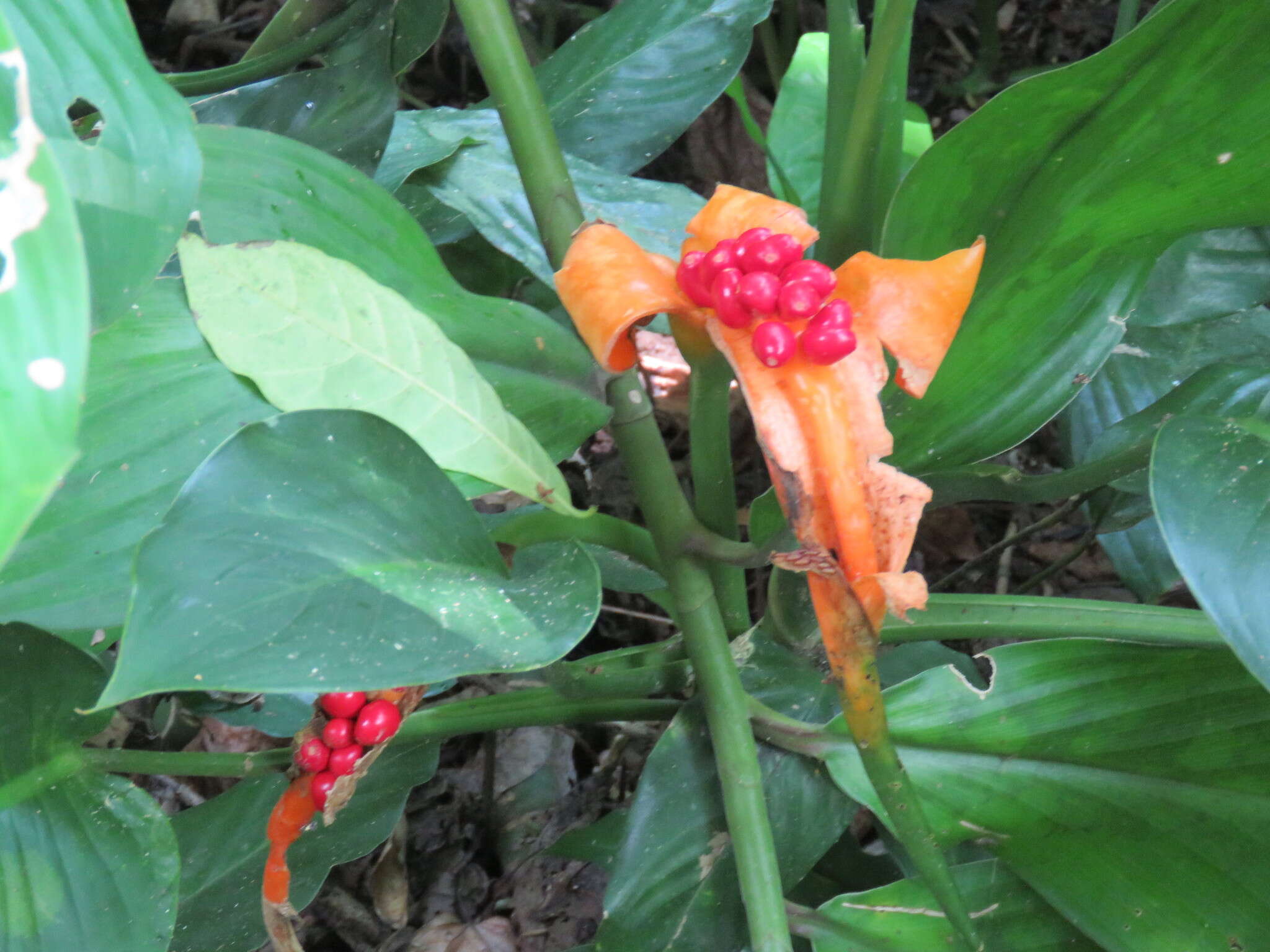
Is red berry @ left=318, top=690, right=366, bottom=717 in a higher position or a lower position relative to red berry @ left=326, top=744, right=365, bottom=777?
higher

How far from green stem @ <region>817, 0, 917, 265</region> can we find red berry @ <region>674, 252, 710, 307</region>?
0.17 metres

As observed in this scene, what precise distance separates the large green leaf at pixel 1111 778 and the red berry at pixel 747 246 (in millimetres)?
301

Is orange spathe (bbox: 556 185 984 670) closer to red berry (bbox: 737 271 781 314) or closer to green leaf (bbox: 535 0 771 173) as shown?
red berry (bbox: 737 271 781 314)

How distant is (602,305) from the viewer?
0.41m

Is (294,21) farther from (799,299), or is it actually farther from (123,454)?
(799,299)

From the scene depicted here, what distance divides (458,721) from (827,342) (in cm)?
36

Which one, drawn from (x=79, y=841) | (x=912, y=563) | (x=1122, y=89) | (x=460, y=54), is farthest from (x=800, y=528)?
(x=460, y=54)

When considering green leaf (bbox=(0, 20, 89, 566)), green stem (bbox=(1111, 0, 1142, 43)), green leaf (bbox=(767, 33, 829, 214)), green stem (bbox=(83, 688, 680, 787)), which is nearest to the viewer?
green leaf (bbox=(0, 20, 89, 566))

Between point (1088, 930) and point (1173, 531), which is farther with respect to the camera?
point (1088, 930)

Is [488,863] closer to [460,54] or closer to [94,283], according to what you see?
[94,283]

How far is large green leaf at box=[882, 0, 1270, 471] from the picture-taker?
40 cm

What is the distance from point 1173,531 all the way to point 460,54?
1.27m

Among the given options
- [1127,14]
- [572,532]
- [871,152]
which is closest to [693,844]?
[572,532]

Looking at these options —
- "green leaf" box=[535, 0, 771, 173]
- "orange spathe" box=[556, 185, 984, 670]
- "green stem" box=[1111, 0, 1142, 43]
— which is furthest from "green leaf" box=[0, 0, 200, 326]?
"green stem" box=[1111, 0, 1142, 43]
